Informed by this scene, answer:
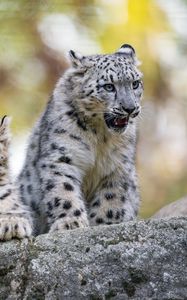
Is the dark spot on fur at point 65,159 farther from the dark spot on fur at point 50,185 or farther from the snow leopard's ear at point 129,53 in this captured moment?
the snow leopard's ear at point 129,53

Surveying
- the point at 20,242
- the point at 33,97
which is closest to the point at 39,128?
the point at 20,242

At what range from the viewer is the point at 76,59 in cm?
1104

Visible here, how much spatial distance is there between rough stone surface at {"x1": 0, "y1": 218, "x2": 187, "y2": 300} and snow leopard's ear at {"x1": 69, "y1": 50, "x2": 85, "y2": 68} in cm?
316

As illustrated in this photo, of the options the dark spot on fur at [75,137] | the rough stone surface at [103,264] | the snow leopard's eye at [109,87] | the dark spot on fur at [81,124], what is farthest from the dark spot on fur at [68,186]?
the rough stone surface at [103,264]

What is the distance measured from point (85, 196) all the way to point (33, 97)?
8.66 meters

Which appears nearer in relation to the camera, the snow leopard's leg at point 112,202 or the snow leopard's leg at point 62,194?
the snow leopard's leg at point 62,194

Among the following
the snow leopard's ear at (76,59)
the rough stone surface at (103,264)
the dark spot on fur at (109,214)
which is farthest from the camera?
the snow leopard's ear at (76,59)

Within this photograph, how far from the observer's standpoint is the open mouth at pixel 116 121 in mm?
10344

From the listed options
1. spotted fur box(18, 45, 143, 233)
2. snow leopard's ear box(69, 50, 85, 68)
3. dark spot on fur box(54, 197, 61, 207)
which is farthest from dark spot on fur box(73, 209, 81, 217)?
snow leopard's ear box(69, 50, 85, 68)

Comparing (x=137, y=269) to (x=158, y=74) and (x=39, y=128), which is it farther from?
(x=158, y=74)

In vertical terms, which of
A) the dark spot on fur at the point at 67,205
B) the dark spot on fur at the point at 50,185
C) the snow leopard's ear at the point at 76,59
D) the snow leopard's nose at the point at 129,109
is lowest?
the dark spot on fur at the point at 67,205

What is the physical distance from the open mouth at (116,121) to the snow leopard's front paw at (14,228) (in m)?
2.07

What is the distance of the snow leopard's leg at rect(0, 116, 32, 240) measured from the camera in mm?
8359

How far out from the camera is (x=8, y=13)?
19062mm
